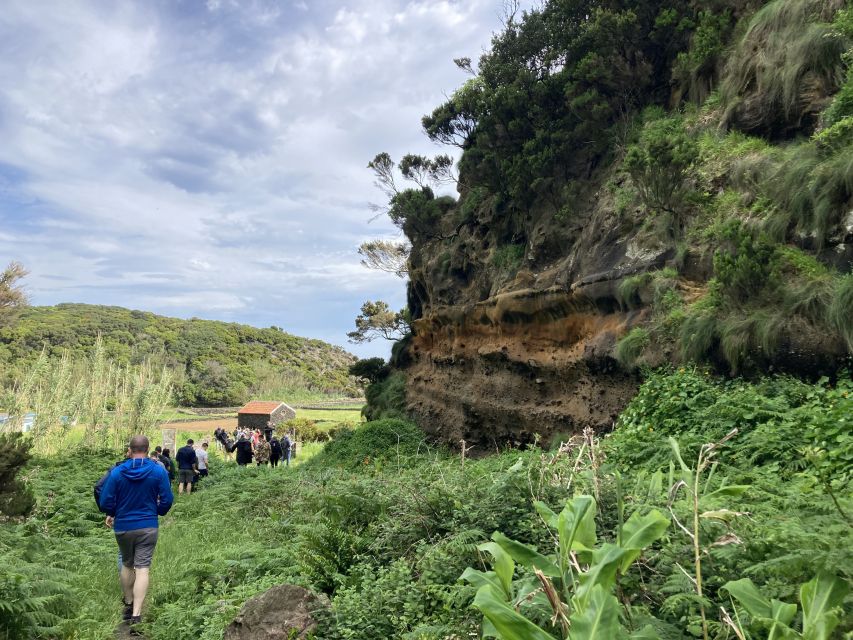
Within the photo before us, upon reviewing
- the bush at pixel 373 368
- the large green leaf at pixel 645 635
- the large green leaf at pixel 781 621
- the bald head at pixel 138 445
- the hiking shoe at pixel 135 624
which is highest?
the bush at pixel 373 368

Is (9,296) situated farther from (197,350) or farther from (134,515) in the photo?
(197,350)

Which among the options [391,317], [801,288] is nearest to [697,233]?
[801,288]

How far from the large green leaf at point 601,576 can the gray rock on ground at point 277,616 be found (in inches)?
106

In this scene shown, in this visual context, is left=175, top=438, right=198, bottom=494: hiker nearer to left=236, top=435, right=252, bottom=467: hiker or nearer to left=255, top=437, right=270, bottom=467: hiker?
left=236, top=435, right=252, bottom=467: hiker

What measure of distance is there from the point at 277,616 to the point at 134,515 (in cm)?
238

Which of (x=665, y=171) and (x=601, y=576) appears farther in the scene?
(x=665, y=171)

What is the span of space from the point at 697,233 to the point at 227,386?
64.8 meters

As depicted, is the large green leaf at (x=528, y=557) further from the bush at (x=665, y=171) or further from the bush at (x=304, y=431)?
the bush at (x=304, y=431)

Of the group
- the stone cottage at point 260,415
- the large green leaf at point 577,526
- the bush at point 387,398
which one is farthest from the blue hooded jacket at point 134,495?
the stone cottage at point 260,415

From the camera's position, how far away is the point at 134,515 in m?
5.31

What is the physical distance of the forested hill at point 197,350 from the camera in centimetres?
6225

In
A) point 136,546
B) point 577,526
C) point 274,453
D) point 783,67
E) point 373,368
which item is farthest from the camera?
point 373,368

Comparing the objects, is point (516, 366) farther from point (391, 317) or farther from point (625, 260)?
point (391, 317)

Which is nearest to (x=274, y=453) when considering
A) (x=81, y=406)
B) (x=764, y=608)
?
(x=81, y=406)
